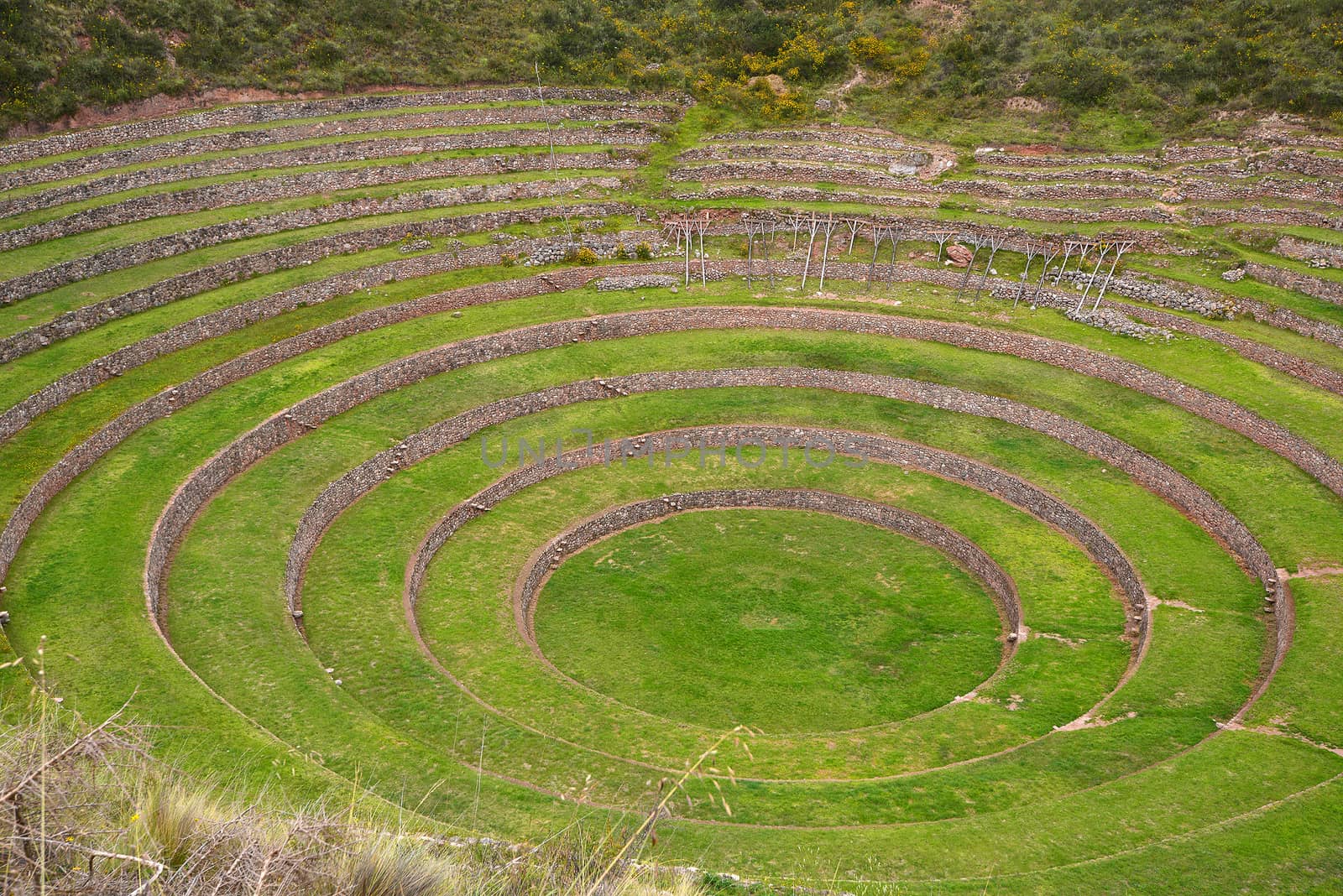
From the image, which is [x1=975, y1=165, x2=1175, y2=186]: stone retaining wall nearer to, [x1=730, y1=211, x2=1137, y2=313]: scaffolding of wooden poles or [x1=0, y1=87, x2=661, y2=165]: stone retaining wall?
[x1=730, y1=211, x2=1137, y2=313]: scaffolding of wooden poles

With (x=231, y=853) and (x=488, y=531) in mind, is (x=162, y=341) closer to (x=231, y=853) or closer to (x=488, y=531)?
(x=488, y=531)

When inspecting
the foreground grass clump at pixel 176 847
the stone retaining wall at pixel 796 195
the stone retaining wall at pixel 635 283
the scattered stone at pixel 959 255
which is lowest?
the stone retaining wall at pixel 635 283

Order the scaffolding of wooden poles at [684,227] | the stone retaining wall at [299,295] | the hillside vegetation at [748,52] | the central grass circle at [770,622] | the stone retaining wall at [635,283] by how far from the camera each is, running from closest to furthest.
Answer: the central grass circle at [770,622] < the stone retaining wall at [299,295] < the stone retaining wall at [635,283] < the scaffolding of wooden poles at [684,227] < the hillside vegetation at [748,52]

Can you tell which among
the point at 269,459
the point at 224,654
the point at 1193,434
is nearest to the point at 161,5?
the point at 269,459

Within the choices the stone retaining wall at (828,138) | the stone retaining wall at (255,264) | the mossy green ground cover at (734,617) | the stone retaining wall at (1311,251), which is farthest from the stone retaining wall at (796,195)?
the stone retaining wall at (1311,251)

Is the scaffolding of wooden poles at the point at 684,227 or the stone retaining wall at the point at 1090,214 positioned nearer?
the stone retaining wall at the point at 1090,214

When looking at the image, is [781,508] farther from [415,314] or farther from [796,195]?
[796,195]

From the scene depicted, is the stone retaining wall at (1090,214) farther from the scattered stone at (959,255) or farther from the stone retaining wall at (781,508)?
the stone retaining wall at (781,508)
